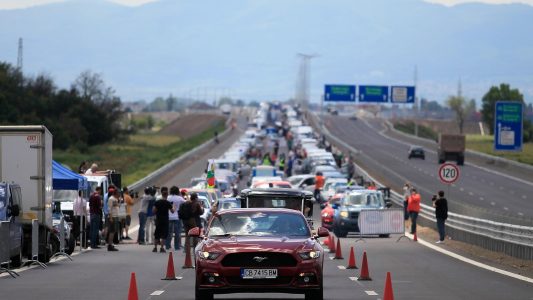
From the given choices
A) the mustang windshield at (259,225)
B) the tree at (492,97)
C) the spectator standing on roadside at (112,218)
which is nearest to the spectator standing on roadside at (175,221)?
the spectator standing on roadside at (112,218)

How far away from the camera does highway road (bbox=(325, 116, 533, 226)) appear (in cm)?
4855

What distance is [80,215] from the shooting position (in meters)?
35.4

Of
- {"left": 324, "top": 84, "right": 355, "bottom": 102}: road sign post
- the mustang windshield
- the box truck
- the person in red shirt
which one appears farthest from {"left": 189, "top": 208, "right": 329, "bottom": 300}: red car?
{"left": 324, "top": 84, "right": 355, "bottom": 102}: road sign post

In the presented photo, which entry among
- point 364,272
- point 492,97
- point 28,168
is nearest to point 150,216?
point 28,168

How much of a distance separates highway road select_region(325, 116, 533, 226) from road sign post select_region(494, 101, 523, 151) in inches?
111

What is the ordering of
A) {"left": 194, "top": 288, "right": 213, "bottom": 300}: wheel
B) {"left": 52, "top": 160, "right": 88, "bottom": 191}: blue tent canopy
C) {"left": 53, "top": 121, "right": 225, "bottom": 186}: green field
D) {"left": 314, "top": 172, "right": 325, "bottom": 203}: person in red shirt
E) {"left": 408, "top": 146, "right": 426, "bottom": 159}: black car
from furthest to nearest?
1. {"left": 408, "top": 146, "right": 426, "bottom": 159}: black car
2. {"left": 53, "top": 121, "right": 225, "bottom": 186}: green field
3. {"left": 314, "top": 172, "right": 325, "bottom": 203}: person in red shirt
4. {"left": 52, "top": 160, "right": 88, "bottom": 191}: blue tent canopy
5. {"left": 194, "top": 288, "right": 213, "bottom": 300}: wheel

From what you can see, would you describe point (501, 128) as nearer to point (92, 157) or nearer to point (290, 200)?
point (290, 200)

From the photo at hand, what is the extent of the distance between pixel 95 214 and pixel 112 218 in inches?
30.2

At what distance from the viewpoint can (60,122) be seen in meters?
130

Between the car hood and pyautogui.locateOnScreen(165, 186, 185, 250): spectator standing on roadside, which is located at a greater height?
the car hood

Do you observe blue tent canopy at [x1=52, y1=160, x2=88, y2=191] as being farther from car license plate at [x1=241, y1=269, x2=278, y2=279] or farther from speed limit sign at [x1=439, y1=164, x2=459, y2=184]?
car license plate at [x1=241, y1=269, x2=278, y2=279]

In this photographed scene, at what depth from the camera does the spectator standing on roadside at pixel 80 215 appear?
35125 millimetres

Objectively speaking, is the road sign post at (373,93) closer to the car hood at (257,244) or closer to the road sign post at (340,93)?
the road sign post at (340,93)

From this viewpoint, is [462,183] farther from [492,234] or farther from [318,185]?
[492,234]
